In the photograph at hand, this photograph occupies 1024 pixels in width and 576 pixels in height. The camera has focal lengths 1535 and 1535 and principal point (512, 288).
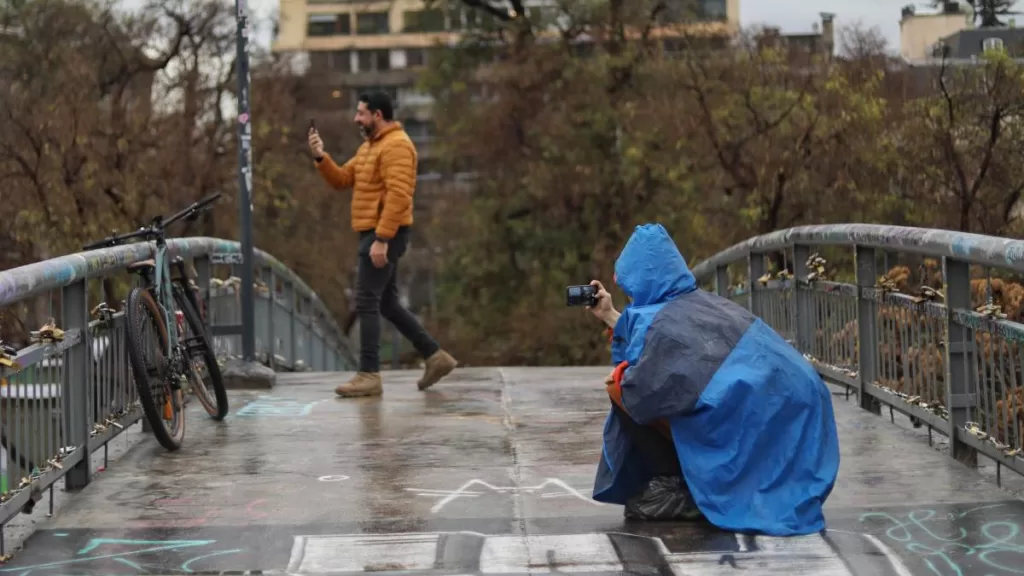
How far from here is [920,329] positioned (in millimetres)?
6766

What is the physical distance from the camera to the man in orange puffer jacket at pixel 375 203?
30.9 ft

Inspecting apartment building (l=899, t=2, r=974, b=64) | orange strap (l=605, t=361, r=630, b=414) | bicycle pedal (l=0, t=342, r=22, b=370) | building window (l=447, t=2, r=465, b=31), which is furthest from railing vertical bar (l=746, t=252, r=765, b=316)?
apartment building (l=899, t=2, r=974, b=64)

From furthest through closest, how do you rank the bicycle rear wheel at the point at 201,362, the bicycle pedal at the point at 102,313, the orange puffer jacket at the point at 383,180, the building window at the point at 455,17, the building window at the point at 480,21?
the building window at the point at 480,21 < the building window at the point at 455,17 < the orange puffer jacket at the point at 383,180 < the bicycle rear wheel at the point at 201,362 < the bicycle pedal at the point at 102,313

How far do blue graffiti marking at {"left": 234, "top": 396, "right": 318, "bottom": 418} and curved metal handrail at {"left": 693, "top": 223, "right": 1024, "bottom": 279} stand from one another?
298cm

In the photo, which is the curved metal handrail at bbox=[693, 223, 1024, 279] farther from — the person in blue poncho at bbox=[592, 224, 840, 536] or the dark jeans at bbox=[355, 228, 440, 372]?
the dark jeans at bbox=[355, 228, 440, 372]

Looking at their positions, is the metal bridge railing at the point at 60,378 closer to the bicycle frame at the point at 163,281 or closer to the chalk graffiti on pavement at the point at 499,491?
the bicycle frame at the point at 163,281

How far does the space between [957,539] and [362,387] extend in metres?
5.07

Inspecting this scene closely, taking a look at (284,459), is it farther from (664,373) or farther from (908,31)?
(908,31)

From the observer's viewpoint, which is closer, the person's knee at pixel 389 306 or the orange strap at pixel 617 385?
the orange strap at pixel 617 385

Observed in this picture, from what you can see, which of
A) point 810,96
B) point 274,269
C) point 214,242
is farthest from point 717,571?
point 810,96

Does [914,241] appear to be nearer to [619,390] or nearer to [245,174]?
[619,390]

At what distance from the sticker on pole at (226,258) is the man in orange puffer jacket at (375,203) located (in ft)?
3.82

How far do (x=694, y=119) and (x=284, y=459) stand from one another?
24.8m

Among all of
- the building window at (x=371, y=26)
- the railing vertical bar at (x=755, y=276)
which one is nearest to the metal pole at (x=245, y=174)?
the railing vertical bar at (x=755, y=276)
